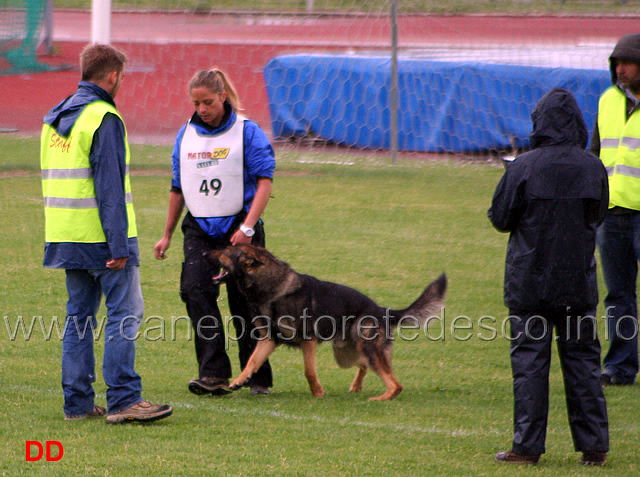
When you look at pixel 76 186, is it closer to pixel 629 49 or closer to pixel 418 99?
pixel 629 49

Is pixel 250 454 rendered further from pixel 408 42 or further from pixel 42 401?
pixel 408 42

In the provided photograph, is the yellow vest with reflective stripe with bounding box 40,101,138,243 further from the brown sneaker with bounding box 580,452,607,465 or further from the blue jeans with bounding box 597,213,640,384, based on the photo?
the blue jeans with bounding box 597,213,640,384

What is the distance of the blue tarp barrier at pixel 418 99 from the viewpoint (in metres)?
15.6

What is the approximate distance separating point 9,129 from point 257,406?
12.8 metres

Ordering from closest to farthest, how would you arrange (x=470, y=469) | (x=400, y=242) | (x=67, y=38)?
(x=470, y=469), (x=400, y=242), (x=67, y=38)

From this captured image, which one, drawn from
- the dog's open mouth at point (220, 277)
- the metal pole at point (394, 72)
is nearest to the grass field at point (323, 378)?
the dog's open mouth at point (220, 277)

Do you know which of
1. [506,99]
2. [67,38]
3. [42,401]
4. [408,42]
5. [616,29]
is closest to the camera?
[42,401]

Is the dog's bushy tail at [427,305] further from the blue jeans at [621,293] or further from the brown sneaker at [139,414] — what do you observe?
the brown sneaker at [139,414]

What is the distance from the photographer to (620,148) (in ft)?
20.2

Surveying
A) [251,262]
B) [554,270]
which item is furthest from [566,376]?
[251,262]

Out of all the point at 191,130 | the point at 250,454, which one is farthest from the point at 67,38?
the point at 250,454

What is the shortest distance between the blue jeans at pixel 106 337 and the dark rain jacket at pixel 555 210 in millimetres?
2005

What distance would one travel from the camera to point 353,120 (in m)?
16.1

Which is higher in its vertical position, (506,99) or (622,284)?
(506,99)
